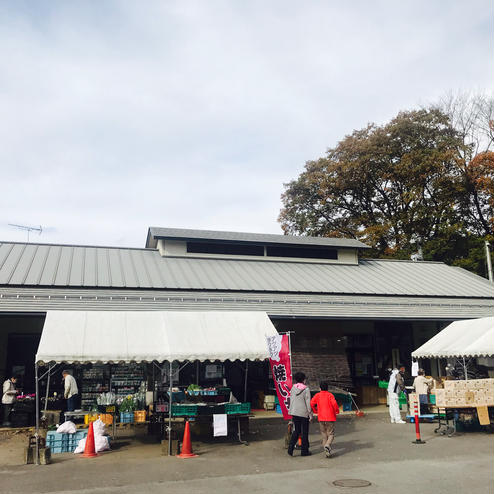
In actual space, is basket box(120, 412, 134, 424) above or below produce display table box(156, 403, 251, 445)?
below

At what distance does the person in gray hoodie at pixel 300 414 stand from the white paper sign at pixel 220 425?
1620mm

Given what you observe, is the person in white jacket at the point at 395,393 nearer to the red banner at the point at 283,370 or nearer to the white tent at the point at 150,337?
the white tent at the point at 150,337

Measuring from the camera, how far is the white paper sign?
1162cm

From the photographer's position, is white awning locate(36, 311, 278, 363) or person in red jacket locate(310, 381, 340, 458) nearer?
person in red jacket locate(310, 381, 340, 458)

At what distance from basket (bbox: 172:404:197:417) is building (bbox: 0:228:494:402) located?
181 inches

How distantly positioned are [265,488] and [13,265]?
13415 millimetres

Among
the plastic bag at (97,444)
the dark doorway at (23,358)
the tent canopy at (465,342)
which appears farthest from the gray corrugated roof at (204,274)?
the plastic bag at (97,444)

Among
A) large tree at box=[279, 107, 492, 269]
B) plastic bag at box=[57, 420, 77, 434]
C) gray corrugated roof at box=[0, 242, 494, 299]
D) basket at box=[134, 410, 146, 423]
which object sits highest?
large tree at box=[279, 107, 492, 269]

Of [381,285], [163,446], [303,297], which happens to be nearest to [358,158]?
[381,285]

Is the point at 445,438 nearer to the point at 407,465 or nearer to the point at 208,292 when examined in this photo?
the point at 407,465

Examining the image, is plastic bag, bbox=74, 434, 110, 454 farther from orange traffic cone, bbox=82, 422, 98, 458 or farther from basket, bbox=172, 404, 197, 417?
basket, bbox=172, 404, 197, 417

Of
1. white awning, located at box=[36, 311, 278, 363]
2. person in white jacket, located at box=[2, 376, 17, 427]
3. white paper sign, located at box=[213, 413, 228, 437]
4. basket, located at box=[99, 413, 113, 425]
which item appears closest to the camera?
white awning, located at box=[36, 311, 278, 363]

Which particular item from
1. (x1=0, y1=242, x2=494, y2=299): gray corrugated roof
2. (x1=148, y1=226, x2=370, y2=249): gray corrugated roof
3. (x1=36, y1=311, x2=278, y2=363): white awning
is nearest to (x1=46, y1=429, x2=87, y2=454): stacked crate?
(x1=36, y1=311, x2=278, y2=363): white awning

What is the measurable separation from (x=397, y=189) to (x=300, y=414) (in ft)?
94.5
